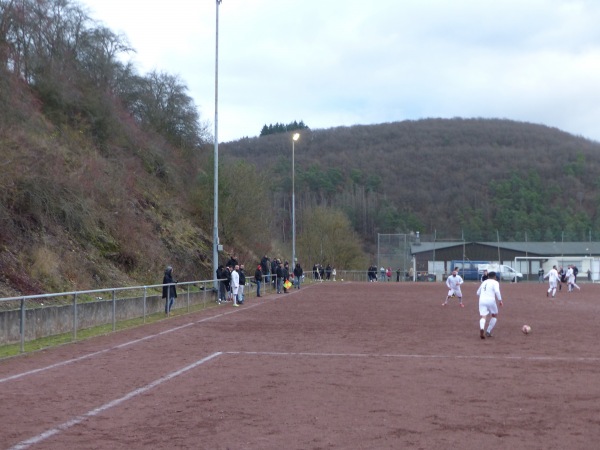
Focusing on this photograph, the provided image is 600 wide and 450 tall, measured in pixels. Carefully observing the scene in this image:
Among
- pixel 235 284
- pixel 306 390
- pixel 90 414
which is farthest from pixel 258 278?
pixel 90 414

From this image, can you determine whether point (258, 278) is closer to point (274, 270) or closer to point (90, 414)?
point (274, 270)

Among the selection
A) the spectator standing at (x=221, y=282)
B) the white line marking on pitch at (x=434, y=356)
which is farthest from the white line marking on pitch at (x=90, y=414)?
the spectator standing at (x=221, y=282)

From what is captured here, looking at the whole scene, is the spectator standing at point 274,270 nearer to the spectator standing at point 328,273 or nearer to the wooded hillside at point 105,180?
the wooded hillside at point 105,180

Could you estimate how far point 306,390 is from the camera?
11.1 m

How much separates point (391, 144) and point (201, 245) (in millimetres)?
142324

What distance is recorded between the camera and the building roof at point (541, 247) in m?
85.1

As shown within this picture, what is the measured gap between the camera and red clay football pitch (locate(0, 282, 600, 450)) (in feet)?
26.9

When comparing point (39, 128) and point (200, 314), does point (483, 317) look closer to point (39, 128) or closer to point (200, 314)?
point (200, 314)

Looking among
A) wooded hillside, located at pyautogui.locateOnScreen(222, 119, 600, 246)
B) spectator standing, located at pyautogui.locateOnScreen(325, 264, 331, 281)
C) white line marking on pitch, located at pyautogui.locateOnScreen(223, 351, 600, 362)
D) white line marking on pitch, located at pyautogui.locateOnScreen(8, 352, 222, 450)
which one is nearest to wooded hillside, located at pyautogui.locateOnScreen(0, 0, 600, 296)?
spectator standing, located at pyautogui.locateOnScreen(325, 264, 331, 281)

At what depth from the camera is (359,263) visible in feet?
272

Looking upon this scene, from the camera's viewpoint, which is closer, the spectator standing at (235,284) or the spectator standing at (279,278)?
the spectator standing at (235,284)

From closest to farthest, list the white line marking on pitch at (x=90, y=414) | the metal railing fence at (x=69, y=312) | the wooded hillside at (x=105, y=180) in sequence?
the white line marking on pitch at (x=90, y=414) < the metal railing fence at (x=69, y=312) < the wooded hillside at (x=105, y=180)

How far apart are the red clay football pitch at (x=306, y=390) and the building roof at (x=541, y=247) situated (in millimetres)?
65888

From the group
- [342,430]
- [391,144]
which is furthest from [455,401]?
[391,144]
